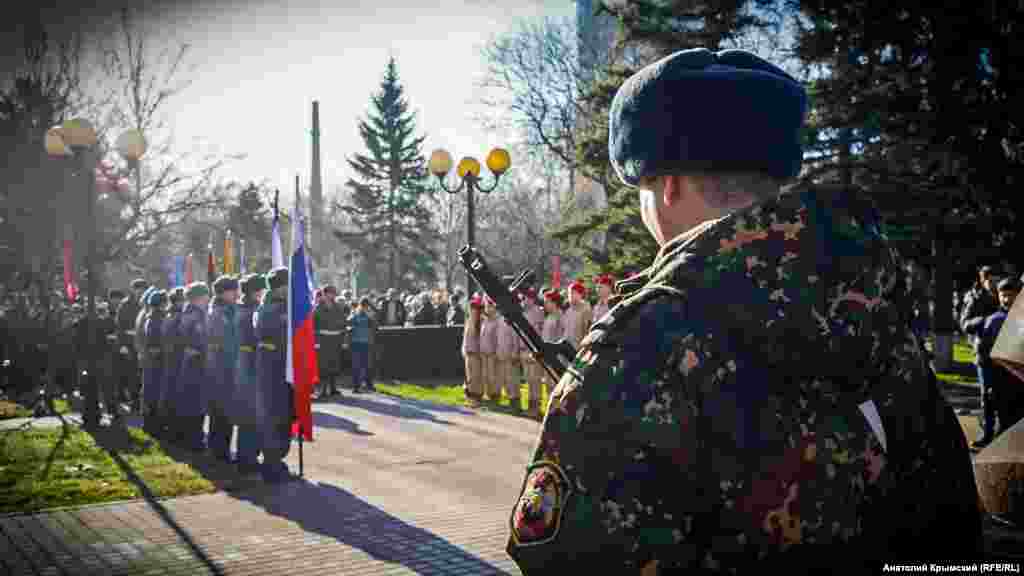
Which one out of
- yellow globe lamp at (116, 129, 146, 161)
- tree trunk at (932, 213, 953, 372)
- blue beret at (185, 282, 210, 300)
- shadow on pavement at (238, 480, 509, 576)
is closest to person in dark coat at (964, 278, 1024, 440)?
shadow on pavement at (238, 480, 509, 576)

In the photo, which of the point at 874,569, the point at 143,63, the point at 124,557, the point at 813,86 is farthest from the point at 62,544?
the point at 143,63

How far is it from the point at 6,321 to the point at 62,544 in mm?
13503

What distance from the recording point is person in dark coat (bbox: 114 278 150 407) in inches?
669

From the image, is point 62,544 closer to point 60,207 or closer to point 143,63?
point 60,207

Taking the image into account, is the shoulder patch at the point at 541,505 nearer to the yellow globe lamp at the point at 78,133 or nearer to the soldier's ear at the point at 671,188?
the soldier's ear at the point at 671,188

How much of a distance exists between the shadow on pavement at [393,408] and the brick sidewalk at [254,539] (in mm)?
6015

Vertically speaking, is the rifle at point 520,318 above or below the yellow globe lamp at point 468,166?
below

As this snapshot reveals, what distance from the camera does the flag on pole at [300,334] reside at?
9430mm

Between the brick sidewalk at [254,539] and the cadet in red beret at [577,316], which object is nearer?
the brick sidewalk at [254,539]

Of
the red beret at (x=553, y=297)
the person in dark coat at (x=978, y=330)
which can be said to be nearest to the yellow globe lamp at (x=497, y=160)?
the red beret at (x=553, y=297)

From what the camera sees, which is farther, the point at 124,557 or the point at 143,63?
the point at 143,63

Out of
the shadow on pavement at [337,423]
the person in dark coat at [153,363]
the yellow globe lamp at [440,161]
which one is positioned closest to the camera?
the person in dark coat at [153,363]

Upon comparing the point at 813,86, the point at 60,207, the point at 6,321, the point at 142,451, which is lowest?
the point at 142,451

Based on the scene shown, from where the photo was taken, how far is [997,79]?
693 inches
